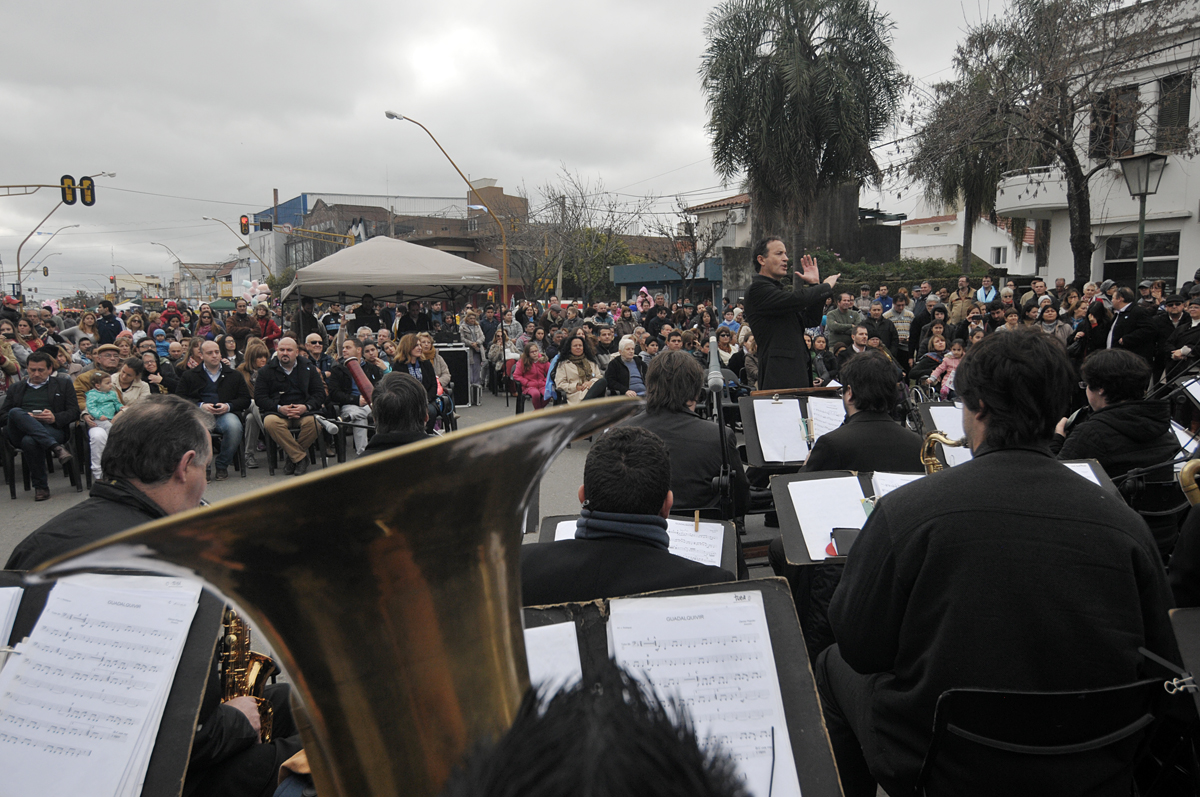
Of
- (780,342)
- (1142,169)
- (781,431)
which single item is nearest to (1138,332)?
(1142,169)

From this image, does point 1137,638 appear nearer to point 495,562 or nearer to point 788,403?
point 495,562

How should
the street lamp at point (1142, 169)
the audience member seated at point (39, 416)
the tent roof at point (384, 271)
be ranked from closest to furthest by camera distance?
the audience member seated at point (39, 416)
the street lamp at point (1142, 169)
the tent roof at point (384, 271)

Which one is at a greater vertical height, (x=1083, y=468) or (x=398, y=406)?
(x=398, y=406)

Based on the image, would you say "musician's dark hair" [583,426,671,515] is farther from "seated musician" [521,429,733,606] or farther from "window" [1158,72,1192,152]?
"window" [1158,72,1192,152]

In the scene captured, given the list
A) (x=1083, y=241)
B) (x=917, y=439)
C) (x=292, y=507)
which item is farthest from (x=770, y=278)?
(x=1083, y=241)

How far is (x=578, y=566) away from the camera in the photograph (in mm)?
1890

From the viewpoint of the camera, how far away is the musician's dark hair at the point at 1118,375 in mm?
3232

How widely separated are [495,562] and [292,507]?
1.05 feet

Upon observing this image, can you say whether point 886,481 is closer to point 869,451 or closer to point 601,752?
point 869,451

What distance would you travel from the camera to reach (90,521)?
77.6 inches

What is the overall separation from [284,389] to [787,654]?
7060 millimetres

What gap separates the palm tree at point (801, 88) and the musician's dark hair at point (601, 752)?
69.0 feet

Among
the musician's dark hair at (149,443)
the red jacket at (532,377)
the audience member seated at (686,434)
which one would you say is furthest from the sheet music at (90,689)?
the red jacket at (532,377)

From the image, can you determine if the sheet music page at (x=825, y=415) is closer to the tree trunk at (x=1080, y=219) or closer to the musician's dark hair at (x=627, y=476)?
the musician's dark hair at (x=627, y=476)
